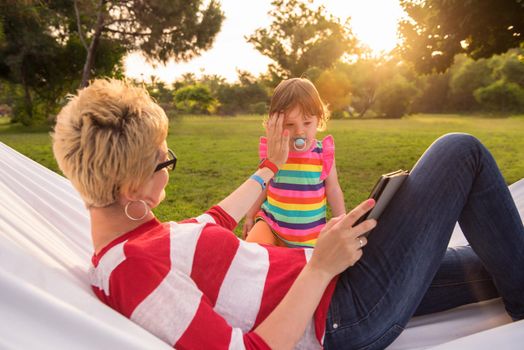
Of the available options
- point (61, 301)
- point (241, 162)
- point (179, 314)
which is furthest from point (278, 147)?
point (241, 162)

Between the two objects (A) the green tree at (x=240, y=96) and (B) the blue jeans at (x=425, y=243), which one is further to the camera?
(A) the green tree at (x=240, y=96)

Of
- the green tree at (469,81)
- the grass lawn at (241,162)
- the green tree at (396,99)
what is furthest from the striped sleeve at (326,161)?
the green tree at (469,81)

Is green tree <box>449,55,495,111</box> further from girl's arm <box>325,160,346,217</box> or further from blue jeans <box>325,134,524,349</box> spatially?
blue jeans <box>325,134,524,349</box>

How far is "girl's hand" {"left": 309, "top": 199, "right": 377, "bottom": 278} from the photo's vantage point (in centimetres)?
118

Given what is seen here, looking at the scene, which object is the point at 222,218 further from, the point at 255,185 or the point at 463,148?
the point at 463,148

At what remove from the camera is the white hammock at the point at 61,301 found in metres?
0.93

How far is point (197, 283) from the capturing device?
3.78 feet

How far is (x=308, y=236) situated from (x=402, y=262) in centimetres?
113

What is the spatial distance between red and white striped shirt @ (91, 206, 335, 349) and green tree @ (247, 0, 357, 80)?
37761 mm

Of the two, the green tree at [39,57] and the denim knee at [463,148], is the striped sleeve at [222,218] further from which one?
the green tree at [39,57]

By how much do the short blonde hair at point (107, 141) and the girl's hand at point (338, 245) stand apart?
505 millimetres

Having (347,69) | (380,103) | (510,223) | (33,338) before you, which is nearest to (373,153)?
(510,223)

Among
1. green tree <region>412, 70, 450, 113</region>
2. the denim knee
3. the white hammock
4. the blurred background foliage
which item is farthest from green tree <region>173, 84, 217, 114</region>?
the denim knee

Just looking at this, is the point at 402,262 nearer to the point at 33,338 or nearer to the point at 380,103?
the point at 33,338
